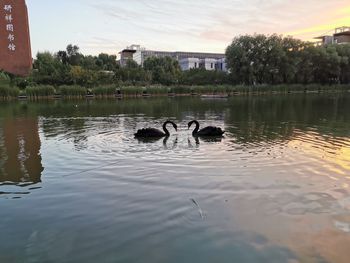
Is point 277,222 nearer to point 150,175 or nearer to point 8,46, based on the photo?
point 150,175

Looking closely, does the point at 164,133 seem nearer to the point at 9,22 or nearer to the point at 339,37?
the point at 9,22

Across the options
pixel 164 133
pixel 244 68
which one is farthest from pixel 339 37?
pixel 164 133

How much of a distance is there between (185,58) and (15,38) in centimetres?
8627

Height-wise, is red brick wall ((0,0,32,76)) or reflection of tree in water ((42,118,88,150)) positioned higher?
red brick wall ((0,0,32,76))

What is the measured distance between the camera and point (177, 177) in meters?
9.23

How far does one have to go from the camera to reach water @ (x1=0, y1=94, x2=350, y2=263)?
18.4 ft

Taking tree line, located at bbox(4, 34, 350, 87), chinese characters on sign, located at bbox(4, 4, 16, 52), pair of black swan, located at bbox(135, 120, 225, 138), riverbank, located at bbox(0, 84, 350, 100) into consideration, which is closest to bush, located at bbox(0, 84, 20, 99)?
riverbank, located at bbox(0, 84, 350, 100)

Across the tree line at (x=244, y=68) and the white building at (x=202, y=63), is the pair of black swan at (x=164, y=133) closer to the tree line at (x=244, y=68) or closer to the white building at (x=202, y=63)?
the tree line at (x=244, y=68)

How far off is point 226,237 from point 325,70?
83.6 metres

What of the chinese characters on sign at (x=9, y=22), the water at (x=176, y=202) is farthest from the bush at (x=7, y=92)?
the water at (x=176, y=202)

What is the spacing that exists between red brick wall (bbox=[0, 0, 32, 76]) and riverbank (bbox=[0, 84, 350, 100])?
10.9 meters

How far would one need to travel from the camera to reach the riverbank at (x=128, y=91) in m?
51.9

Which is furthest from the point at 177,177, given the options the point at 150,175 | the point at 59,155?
the point at 59,155

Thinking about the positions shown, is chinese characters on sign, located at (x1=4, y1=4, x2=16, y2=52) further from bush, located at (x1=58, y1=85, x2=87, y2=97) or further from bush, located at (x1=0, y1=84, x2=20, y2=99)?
bush, located at (x1=58, y1=85, x2=87, y2=97)
